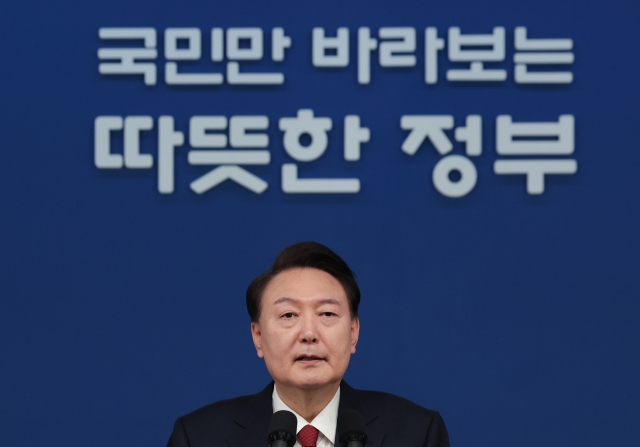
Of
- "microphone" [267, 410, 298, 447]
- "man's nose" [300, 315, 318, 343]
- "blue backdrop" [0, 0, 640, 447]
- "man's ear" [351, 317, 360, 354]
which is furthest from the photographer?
"blue backdrop" [0, 0, 640, 447]

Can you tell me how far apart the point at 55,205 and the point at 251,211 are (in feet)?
2.34

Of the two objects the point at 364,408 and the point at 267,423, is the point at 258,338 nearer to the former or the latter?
the point at 267,423

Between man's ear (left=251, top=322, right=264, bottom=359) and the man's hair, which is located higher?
the man's hair

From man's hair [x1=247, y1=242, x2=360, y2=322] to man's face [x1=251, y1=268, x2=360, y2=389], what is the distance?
0.06 ft

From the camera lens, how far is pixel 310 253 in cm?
203

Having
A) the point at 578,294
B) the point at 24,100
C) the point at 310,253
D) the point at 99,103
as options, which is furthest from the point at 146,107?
the point at 578,294

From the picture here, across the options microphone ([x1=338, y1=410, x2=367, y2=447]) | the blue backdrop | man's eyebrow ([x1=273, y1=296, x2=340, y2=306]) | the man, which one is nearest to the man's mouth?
the man

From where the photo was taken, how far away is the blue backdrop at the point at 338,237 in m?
3.25

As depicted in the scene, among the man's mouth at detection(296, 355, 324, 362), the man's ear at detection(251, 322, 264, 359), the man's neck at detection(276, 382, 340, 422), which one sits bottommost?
the man's neck at detection(276, 382, 340, 422)

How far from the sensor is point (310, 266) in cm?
202

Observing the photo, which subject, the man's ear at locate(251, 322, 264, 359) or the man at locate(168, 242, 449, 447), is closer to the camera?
the man at locate(168, 242, 449, 447)

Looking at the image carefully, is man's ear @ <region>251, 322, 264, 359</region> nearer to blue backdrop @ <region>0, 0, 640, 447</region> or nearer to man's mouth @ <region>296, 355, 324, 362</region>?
man's mouth @ <region>296, 355, 324, 362</region>

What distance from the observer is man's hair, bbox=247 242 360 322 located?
2016 mm

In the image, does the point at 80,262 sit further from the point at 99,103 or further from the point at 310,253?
the point at 310,253
